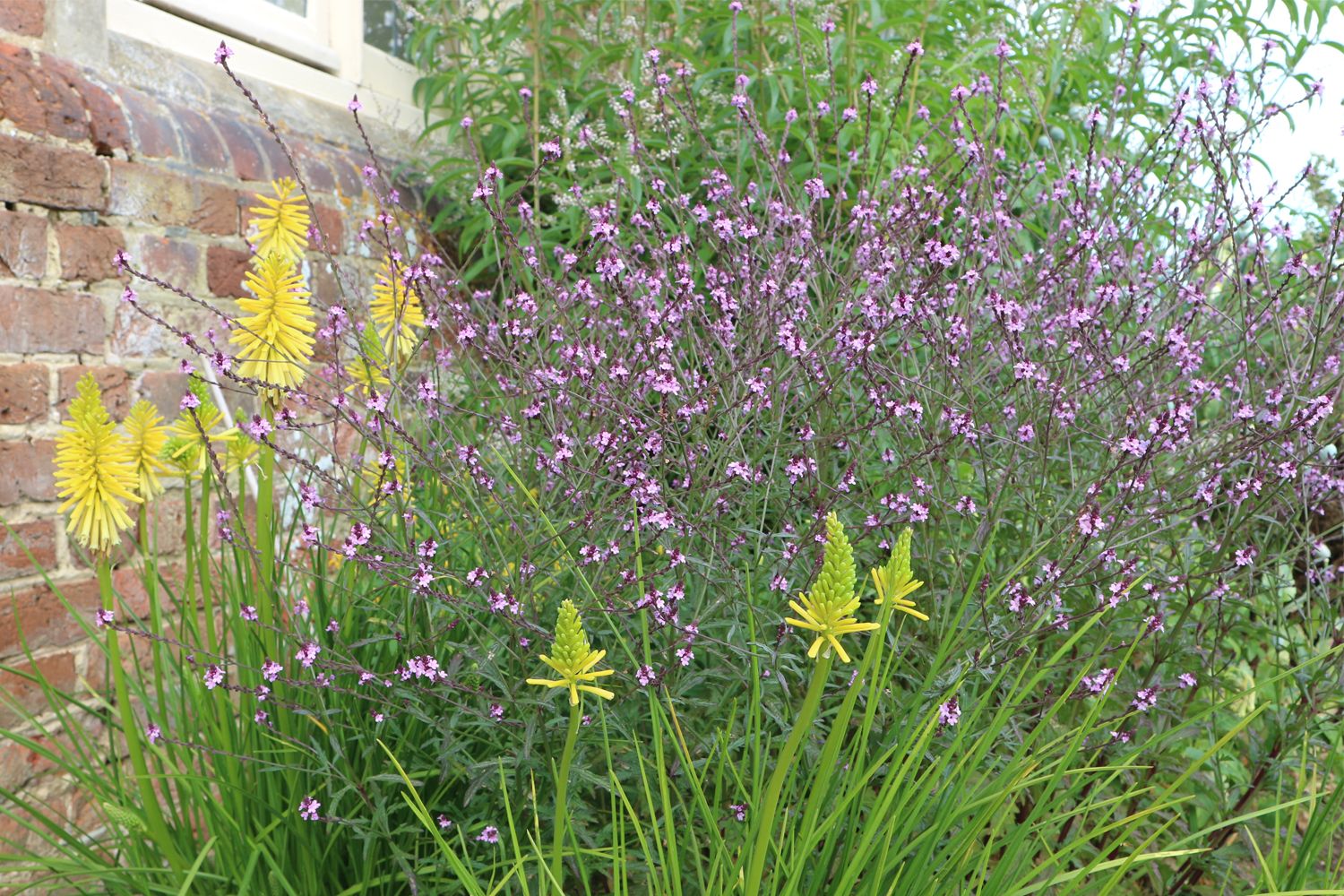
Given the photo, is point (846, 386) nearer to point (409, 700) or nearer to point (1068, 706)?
point (1068, 706)

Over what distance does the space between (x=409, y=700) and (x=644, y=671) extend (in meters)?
0.55

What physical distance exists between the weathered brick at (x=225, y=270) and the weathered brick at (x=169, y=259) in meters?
0.05

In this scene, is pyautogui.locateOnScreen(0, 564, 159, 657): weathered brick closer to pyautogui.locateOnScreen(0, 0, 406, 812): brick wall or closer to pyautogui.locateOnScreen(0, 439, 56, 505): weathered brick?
pyautogui.locateOnScreen(0, 0, 406, 812): brick wall

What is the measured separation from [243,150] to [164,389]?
81cm

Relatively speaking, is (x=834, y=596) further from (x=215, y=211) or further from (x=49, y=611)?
(x=215, y=211)

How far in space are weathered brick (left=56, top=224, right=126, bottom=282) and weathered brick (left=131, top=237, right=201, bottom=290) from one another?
7 cm

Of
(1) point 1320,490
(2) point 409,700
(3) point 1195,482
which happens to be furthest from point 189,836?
(1) point 1320,490

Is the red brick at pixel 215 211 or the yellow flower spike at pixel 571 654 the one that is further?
the red brick at pixel 215 211

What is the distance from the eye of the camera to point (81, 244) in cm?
281

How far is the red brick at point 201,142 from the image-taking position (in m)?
3.12

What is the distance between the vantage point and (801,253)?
8.04 feet

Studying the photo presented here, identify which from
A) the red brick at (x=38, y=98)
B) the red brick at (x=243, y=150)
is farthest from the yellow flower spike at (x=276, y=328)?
the red brick at (x=243, y=150)

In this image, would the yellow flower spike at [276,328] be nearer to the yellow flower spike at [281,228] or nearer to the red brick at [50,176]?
the yellow flower spike at [281,228]

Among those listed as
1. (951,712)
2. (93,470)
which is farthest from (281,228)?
(951,712)
